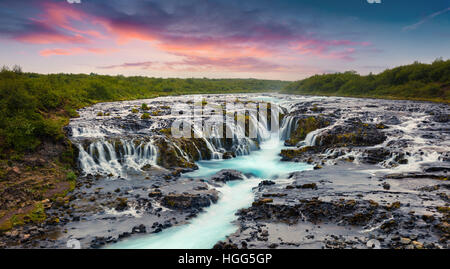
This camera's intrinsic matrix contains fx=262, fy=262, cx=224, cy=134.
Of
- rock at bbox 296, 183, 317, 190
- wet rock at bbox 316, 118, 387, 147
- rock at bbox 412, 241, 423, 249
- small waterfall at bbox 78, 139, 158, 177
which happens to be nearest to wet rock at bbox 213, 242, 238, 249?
rock at bbox 412, 241, 423, 249

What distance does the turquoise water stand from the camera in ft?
32.9

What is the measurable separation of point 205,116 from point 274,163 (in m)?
12.6

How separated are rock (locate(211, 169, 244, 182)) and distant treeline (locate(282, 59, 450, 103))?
1820 inches

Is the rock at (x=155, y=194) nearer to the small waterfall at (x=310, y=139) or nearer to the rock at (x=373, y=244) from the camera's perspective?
the rock at (x=373, y=244)

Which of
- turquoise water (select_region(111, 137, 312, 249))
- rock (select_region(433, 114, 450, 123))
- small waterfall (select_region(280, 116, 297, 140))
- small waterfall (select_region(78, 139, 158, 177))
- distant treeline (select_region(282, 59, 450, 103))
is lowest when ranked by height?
turquoise water (select_region(111, 137, 312, 249))

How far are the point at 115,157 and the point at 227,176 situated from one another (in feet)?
27.8

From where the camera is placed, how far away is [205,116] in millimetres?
31172

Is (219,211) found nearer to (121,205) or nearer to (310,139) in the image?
(121,205)

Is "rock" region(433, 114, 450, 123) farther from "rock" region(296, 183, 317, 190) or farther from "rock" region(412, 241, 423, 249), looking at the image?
"rock" region(412, 241, 423, 249)

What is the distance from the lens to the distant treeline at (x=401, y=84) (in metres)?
54.0

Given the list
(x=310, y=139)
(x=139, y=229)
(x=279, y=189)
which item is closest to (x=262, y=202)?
(x=279, y=189)

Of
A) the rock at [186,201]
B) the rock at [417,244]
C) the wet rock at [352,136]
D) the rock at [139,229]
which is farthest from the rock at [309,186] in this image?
the wet rock at [352,136]
